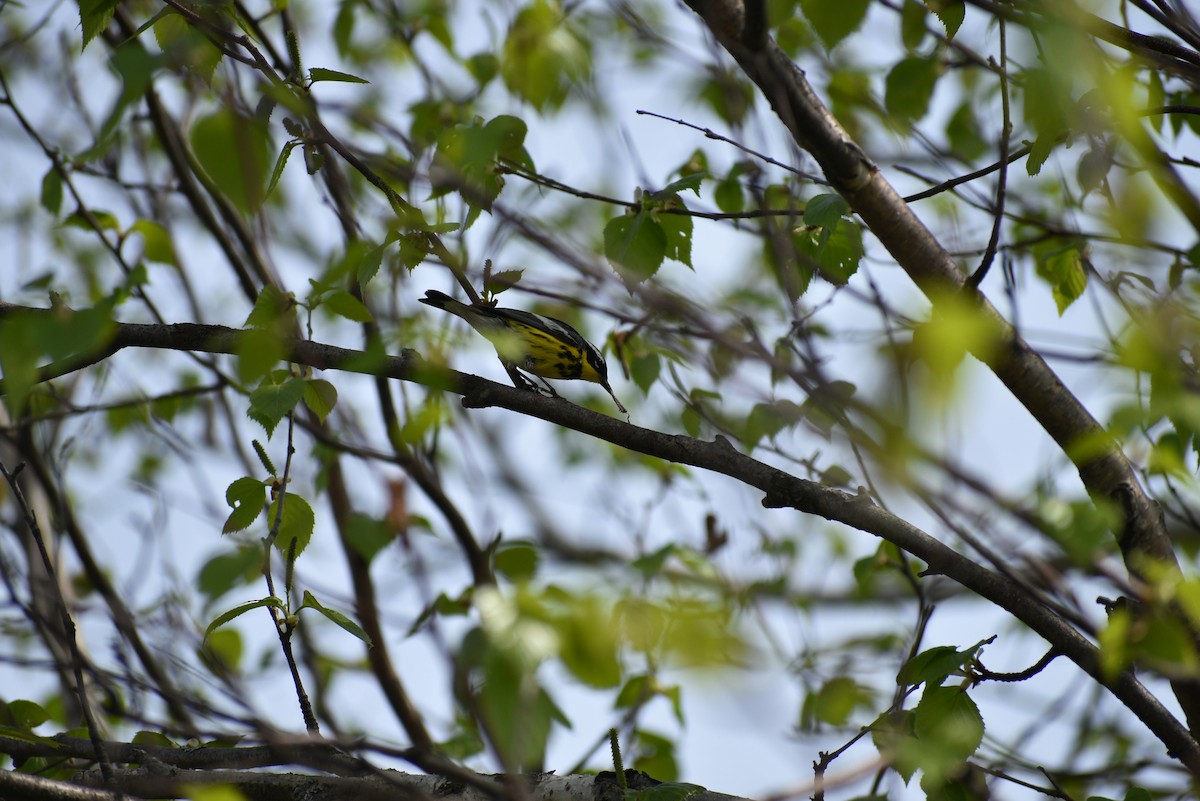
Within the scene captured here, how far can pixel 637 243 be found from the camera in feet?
8.64

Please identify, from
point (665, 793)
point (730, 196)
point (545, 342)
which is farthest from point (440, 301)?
point (665, 793)

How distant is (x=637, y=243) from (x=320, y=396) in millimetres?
914

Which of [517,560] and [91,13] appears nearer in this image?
[91,13]

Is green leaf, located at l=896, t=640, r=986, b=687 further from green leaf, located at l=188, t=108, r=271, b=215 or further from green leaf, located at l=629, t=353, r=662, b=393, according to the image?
green leaf, located at l=188, t=108, r=271, b=215

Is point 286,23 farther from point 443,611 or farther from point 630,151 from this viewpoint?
point 443,611

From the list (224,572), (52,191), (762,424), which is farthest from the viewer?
(52,191)

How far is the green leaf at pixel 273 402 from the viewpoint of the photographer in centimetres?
221

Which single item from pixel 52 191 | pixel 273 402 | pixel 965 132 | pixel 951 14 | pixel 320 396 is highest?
pixel 965 132

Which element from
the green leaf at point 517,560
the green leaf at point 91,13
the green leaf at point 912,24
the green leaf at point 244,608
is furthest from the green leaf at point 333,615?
Answer: the green leaf at point 912,24

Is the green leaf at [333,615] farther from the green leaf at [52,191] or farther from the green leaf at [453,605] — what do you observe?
the green leaf at [52,191]

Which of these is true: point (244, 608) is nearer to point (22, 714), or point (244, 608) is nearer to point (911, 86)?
point (22, 714)

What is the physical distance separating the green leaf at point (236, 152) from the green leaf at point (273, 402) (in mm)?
445

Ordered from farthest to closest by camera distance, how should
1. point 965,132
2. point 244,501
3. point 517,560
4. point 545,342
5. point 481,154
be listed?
point 545,342 → point 965,132 → point 517,560 → point 244,501 → point 481,154

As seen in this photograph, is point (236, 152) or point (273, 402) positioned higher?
point (236, 152)
